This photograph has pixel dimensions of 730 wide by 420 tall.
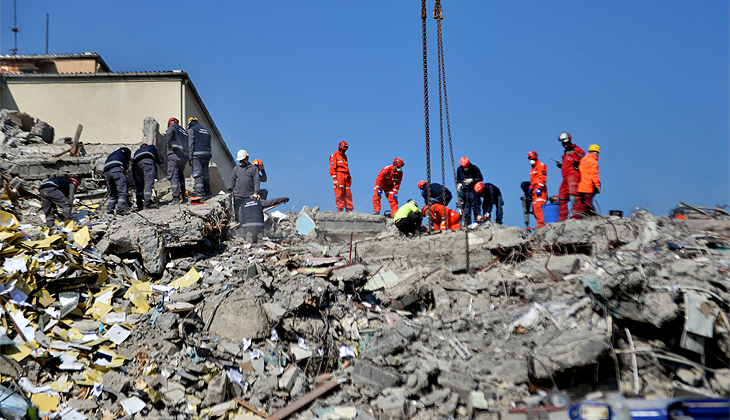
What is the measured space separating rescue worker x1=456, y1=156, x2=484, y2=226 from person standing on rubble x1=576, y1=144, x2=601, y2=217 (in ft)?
8.17

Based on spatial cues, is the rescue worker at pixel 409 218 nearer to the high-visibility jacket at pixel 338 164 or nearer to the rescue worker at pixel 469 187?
the rescue worker at pixel 469 187

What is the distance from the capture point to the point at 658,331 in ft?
15.9

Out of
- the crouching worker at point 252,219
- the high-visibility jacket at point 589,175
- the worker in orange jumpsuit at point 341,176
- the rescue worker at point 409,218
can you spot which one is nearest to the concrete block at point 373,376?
the rescue worker at point 409,218

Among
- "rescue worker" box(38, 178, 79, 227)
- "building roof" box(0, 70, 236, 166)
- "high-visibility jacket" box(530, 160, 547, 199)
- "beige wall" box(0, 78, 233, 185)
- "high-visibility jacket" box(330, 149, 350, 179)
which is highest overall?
"building roof" box(0, 70, 236, 166)

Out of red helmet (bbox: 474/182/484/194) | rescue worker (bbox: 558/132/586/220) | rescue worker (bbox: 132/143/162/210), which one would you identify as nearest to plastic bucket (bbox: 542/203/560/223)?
rescue worker (bbox: 558/132/586/220)

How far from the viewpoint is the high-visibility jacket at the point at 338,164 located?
11.6 m

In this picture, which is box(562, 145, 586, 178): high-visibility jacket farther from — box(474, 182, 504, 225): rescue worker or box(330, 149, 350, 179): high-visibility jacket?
box(330, 149, 350, 179): high-visibility jacket

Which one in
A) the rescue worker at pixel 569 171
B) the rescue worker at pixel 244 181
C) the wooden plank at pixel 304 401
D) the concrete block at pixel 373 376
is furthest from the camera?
the rescue worker at pixel 244 181

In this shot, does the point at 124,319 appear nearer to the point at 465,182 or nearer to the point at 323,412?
the point at 323,412

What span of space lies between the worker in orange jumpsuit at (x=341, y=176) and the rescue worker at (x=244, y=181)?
95.5 inches

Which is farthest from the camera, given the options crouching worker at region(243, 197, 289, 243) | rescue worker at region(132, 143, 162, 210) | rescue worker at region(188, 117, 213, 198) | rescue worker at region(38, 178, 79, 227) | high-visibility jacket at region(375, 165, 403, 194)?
high-visibility jacket at region(375, 165, 403, 194)

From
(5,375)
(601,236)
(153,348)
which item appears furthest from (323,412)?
(601,236)

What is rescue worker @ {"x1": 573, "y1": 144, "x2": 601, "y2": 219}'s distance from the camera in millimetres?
8500

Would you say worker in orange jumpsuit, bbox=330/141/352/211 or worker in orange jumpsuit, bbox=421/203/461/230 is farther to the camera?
worker in orange jumpsuit, bbox=330/141/352/211
